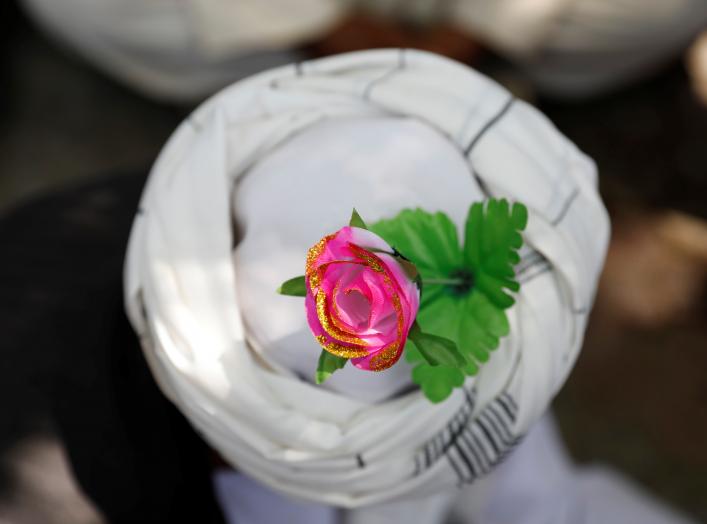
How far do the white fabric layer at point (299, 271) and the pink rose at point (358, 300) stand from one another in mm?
118

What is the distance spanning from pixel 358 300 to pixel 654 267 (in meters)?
1.05

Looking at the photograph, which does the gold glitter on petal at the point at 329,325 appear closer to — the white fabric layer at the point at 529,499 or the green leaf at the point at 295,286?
the green leaf at the point at 295,286

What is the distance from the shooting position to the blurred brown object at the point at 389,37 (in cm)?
106

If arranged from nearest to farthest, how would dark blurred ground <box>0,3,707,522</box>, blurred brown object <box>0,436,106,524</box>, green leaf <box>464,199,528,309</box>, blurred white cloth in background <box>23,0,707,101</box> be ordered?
green leaf <box>464,199,528,309</box>
blurred brown object <box>0,436,106,524</box>
blurred white cloth in background <box>23,0,707,101</box>
dark blurred ground <box>0,3,707,522</box>

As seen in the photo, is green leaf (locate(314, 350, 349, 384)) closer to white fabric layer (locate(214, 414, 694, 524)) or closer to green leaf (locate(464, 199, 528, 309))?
green leaf (locate(464, 199, 528, 309))

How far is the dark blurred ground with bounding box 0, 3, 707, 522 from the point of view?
114 centimetres

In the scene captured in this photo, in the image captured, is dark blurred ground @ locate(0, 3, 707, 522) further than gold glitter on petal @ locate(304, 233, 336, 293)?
Yes

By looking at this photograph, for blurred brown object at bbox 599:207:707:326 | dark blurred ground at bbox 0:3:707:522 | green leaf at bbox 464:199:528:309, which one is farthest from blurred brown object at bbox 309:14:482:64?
green leaf at bbox 464:199:528:309

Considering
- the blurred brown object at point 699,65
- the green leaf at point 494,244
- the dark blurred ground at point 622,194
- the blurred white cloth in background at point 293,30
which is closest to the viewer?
the green leaf at point 494,244

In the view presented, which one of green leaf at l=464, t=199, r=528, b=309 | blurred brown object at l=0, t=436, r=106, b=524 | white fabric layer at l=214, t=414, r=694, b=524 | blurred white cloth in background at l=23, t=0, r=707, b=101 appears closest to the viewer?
green leaf at l=464, t=199, r=528, b=309

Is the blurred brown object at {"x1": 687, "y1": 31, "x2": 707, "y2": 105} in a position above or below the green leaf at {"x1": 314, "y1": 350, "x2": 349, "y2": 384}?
A: below

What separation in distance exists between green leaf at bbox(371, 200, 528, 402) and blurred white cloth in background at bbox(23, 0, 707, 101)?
724 millimetres

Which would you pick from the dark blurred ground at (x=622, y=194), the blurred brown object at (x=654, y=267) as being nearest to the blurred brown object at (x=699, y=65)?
the dark blurred ground at (x=622, y=194)

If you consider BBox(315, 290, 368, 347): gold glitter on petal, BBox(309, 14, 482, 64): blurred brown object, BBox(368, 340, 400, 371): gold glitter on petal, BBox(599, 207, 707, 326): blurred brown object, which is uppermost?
BBox(315, 290, 368, 347): gold glitter on petal
